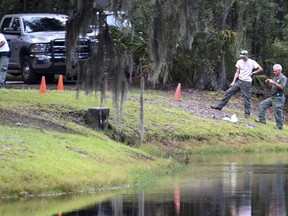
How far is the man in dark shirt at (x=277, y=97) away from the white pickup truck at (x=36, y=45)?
5.63 metres

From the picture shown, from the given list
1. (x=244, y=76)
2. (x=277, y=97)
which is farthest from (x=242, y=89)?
(x=277, y=97)

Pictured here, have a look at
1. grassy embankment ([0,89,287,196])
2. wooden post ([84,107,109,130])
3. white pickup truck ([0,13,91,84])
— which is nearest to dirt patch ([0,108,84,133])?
grassy embankment ([0,89,287,196])

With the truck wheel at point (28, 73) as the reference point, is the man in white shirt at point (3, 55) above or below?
above

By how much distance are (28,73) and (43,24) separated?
1.79 m

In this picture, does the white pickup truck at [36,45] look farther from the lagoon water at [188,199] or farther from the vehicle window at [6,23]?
the lagoon water at [188,199]

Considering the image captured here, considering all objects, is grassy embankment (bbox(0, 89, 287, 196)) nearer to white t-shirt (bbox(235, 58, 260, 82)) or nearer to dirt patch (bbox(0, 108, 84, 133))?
dirt patch (bbox(0, 108, 84, 133))

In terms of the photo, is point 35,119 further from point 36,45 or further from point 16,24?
point 16,24

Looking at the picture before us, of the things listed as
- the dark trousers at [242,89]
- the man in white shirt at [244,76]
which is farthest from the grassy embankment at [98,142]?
the man in white shirt at [244,76]

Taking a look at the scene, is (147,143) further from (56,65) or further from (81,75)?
(56,65)

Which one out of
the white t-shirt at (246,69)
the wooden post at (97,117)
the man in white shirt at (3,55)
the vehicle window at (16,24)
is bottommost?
the wooden post at (97,117)

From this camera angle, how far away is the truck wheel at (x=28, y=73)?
3134cm

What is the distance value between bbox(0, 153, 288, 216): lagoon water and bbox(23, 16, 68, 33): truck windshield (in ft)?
41.6

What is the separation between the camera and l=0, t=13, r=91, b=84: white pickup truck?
30.8m

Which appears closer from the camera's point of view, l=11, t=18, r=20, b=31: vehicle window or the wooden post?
the wooden post
